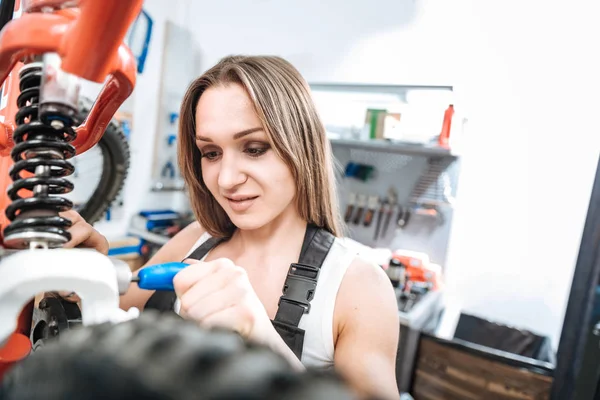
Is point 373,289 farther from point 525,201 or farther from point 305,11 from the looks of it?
point 305,11

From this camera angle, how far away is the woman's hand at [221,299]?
0.36 meters

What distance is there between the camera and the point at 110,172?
0.99 metres

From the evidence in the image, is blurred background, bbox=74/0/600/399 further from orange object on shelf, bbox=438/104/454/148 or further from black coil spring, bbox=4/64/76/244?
black coil spring, bbox=4/64/76/244

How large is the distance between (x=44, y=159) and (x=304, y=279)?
456mm

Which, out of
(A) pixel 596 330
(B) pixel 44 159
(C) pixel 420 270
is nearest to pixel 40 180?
(B) pixel 44 159

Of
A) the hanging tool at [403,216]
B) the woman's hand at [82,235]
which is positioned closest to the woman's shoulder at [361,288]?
the woman's hand at [82,235]

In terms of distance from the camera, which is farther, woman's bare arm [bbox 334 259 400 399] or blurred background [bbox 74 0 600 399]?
blurred background [bbox 74 0 600 399]

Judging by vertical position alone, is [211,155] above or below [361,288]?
above

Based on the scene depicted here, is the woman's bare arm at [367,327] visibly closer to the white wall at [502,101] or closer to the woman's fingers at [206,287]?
the woman's fingers at [206,287]

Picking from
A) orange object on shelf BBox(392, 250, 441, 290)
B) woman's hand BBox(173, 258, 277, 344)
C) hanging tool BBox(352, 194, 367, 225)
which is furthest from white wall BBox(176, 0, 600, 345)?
woman's hand BBox(173, 258, 277, 344)

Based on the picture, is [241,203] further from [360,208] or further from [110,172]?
[360,208]

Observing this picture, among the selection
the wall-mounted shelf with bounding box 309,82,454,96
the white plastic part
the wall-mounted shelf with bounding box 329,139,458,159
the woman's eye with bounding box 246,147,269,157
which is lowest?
the white plastic part

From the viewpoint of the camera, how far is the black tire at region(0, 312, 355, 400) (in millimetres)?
157

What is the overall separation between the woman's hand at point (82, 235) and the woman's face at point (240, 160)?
224 mm
